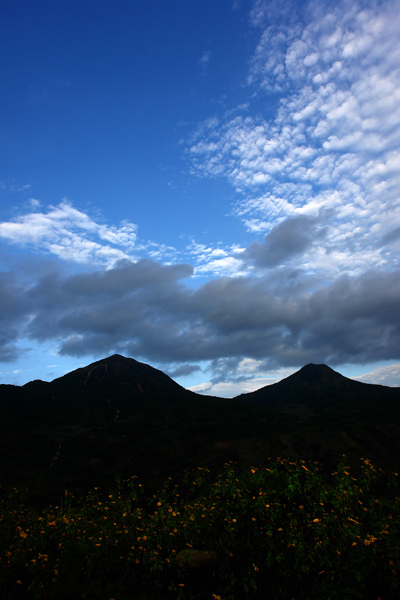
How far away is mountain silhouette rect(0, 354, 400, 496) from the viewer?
5484 centimetres

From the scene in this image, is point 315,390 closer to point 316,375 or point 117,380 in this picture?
point 316,375

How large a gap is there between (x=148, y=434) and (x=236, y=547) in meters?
74.9

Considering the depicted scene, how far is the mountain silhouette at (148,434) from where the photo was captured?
54.8m

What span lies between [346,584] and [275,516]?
1.97m

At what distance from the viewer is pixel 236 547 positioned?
8.41 metres

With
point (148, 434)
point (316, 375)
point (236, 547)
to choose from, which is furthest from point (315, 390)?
point (236, 547)

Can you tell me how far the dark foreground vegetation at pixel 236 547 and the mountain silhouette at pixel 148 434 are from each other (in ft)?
91.3

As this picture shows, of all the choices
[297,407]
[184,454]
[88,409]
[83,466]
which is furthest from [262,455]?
[297,407]

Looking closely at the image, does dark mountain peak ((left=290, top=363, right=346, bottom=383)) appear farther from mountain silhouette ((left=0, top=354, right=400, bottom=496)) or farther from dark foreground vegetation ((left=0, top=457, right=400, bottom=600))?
dark foreground vegetation ((left=0, top=457, right=400, bottom=600))

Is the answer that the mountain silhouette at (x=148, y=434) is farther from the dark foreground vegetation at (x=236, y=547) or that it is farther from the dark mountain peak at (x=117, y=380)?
the dark foreground vegetation at (x=236, y=547)

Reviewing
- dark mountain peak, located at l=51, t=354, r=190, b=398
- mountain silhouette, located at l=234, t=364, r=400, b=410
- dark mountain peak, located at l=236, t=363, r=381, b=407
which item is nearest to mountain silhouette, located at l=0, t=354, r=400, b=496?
dark mountain peak, located at l=51, t=354, r=190, b=398

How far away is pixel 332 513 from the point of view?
807cm

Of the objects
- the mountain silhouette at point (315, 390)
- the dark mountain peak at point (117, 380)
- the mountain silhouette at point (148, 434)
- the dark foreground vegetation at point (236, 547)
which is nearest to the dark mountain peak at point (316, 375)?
the mountain silhouette at point (315, 390)

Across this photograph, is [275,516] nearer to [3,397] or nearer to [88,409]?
[88,409]
